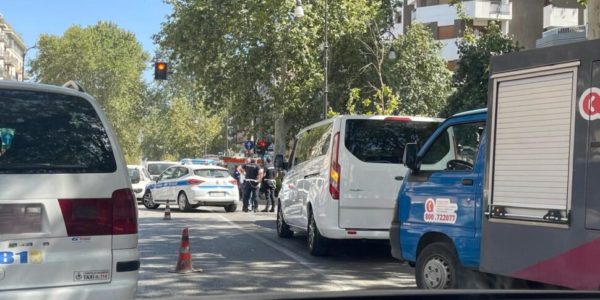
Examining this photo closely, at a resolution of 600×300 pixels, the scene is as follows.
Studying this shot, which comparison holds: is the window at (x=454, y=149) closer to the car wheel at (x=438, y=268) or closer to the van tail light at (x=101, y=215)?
the car wheel at (x=438, y=268)

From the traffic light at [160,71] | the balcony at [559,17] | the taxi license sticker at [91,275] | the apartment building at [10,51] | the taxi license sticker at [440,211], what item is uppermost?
the apartment building at [10,51]

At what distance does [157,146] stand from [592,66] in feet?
304

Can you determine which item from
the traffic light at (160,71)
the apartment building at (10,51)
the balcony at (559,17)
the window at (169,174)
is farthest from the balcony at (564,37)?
the apartment building at (10,51)

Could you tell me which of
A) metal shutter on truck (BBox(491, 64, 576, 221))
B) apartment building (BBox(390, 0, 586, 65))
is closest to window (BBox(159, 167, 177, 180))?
apartment building (BBox(390, 0, 586, 65))

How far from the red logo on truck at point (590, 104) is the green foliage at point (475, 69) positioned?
56.9 ft

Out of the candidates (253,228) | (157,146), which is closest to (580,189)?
(253,228)

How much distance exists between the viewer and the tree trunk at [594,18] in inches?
410

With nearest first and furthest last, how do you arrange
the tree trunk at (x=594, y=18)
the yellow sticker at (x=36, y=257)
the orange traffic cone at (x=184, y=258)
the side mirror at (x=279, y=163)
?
the yellow sticker at (x=36, y=257) → the orange traffic cone at (x=184, y=258) → the tree trunk at (x=594, y=18) → the side mirror at (x=279, y=163)

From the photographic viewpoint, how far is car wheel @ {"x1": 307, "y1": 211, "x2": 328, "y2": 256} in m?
10.2

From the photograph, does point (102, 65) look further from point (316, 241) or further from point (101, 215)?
point (101, 215)

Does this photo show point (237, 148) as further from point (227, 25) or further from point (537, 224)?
point (537, 224)

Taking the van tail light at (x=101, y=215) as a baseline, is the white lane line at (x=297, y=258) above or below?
below

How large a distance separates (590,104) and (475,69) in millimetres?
18338

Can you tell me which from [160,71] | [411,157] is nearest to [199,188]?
[160,71]
